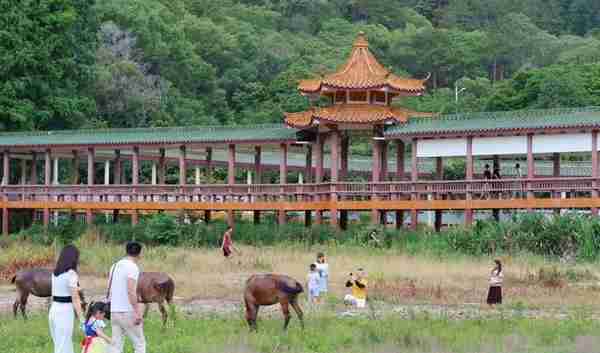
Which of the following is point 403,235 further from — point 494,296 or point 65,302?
point 65,302

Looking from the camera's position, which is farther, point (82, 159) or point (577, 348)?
point (82, 159)

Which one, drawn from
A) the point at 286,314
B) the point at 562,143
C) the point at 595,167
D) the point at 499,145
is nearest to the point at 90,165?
the point at 499,145

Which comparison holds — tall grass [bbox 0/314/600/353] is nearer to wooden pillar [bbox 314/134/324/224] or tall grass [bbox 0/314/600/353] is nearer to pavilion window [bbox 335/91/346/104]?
wooden pillar [bbox 314/134/324/224]

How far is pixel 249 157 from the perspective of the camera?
181 feet

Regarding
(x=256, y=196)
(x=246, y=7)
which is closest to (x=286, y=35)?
(x=246, y=7)

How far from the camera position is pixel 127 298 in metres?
15.9

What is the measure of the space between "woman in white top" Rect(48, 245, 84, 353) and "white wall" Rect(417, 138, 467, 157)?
88.1 ft

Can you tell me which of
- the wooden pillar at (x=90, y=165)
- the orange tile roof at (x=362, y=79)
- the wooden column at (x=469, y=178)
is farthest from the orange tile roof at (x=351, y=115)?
the wooden pillar at (x=90, y=165)

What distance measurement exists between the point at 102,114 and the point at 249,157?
1814 centimetres

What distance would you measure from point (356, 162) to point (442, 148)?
37.1ft

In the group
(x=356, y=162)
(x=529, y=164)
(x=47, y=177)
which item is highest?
(x=356, y=162)

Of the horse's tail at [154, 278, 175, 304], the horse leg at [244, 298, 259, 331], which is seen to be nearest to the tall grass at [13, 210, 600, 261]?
the horse's tail at [154, 278, 175, 304]

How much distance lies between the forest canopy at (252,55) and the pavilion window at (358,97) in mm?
18624

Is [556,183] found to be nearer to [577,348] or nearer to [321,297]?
[321,297]
